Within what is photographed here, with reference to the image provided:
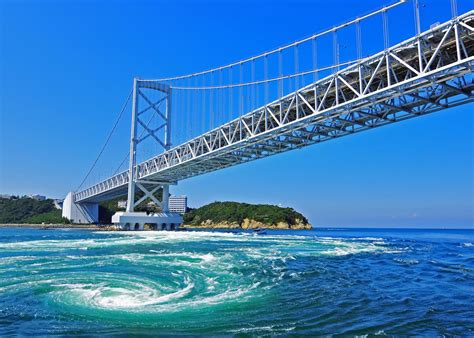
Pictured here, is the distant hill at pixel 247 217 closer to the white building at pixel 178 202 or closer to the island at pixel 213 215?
the island at pixel 213 215

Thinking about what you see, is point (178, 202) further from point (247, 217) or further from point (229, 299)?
point (229, 299)

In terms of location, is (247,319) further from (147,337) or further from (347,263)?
(347,263)

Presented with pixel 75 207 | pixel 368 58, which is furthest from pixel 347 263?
pixel 75 207

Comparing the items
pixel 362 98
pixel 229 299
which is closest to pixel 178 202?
pixel 362 98

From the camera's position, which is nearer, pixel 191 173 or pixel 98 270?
pixel 98 270

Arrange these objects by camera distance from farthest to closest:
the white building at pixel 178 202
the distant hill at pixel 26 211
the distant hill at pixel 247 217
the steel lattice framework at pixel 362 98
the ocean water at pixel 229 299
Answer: the white building at pixel 178 202
the distant hill at pixel 247 217
the distant hill at pixel 26 211
the steel lattice framework at pixel 362 98
the ocean water at pixel 229 299

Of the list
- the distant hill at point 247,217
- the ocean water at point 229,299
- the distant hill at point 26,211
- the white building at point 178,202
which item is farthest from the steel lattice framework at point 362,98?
the white building at point 178,202
